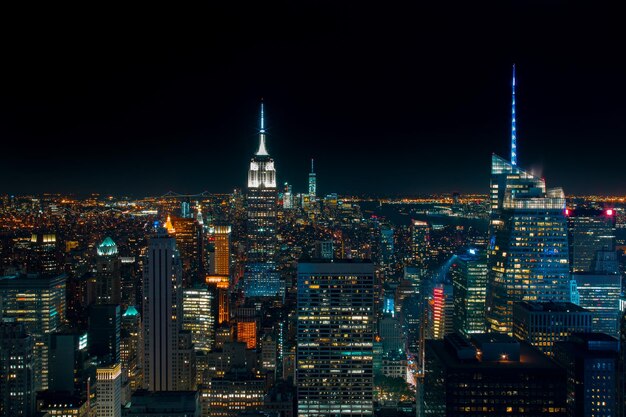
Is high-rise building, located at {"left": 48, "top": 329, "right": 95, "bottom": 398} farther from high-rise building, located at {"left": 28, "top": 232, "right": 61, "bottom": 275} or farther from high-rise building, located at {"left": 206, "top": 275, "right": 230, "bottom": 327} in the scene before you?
high-rise building, located at {"left": 206, "top": 275, "right": 230, "bottom": 327}

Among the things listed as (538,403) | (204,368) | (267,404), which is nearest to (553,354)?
(538,403)

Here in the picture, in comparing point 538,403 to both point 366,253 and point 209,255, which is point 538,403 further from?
point 209,255

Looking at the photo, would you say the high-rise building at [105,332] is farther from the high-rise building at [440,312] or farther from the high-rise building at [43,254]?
the high-rise building at [440,312]

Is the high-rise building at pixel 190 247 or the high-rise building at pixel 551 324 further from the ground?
the high-rise building at pixel 190 247

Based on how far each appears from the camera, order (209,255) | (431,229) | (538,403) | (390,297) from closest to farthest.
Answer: (538,403)
(390,297)
(431,229)
(209,255)

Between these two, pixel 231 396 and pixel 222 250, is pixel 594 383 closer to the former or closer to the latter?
pixel 231 396

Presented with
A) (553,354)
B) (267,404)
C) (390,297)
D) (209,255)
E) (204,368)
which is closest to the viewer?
(553,354)

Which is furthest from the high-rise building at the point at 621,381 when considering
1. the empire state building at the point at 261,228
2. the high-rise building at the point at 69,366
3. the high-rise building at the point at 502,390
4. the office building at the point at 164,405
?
the empire state building at the point at 261,228
